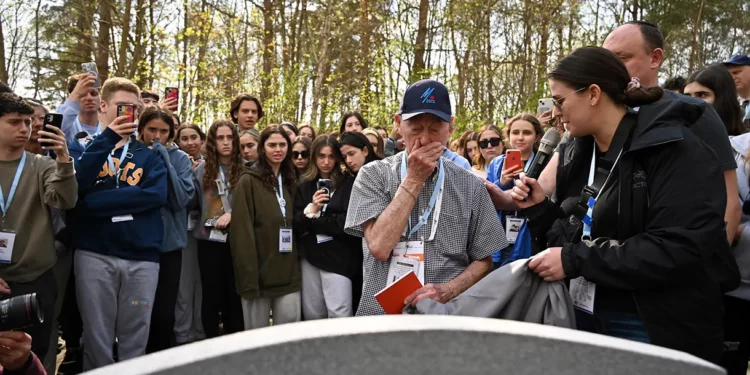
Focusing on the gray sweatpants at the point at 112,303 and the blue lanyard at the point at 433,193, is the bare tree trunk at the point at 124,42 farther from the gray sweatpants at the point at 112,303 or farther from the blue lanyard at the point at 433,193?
the blue lanyard at the point at 433,193

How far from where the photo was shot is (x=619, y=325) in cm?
223

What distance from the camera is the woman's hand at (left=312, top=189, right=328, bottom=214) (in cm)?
502

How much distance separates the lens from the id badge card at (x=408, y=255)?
8.68ft

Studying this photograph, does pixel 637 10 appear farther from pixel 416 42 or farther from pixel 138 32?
pixel 138 32

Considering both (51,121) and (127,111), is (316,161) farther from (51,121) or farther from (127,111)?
(51,121)

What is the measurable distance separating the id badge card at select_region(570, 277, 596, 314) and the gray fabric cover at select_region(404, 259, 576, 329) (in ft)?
0.37

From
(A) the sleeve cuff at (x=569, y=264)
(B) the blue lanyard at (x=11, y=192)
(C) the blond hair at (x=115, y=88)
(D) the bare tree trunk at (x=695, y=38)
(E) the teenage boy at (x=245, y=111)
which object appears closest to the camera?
(A) the sleeve cuff at (x=569, y=264)

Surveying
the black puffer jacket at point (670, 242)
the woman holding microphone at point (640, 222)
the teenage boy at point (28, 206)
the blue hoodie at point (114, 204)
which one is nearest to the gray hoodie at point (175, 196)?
the blue hoodie at point (114, 204)

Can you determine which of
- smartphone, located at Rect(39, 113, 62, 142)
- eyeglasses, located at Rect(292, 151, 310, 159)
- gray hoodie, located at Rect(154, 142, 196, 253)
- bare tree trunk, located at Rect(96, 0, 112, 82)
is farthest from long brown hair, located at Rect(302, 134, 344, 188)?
bare tree trunk, located at Rect(96, 0, 112, 82)

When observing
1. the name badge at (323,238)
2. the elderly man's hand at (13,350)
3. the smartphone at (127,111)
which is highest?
the smartphone at (127,111)

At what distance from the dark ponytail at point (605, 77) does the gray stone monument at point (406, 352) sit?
143 cm

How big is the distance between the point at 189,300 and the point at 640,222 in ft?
15.4

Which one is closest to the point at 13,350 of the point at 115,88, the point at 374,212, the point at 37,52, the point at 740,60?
the point at 374,212

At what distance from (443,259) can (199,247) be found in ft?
12.0
